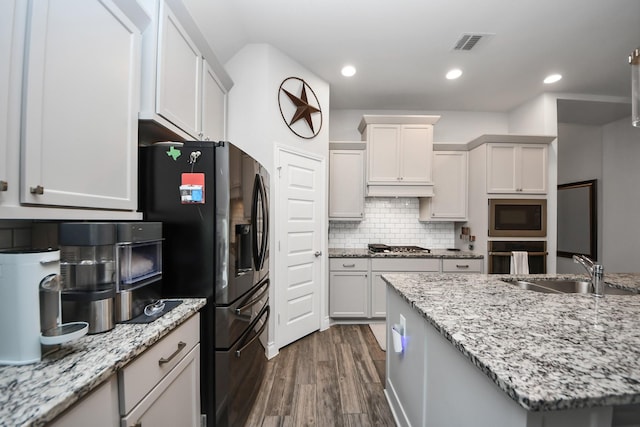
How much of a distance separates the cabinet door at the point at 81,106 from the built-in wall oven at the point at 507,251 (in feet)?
12.2

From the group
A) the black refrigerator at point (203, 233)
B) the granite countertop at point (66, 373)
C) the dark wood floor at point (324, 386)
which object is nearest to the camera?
the granite countertop at point (66, 373)

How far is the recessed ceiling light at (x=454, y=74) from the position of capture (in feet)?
10.1

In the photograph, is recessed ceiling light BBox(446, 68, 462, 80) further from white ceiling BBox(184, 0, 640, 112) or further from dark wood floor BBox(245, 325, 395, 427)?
dark wood floor BBox(245, 325, 395, 427)

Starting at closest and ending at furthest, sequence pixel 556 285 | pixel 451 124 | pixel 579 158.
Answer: pixel 556 285 < pixel 451 124 < pixel 579 158

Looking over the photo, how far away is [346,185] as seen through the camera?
3.64 meters

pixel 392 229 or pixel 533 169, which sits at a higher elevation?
pixel 533 169

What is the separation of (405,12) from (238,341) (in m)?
2.77

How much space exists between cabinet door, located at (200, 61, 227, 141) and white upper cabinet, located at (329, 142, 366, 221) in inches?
60.0

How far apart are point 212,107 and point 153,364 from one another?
6.43ft

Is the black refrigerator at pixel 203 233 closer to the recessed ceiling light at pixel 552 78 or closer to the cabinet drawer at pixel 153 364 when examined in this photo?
the cabinet drawer at pixel 153 364

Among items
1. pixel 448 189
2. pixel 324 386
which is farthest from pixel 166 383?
pixel 448 189

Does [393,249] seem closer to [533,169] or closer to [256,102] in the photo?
[533,169]

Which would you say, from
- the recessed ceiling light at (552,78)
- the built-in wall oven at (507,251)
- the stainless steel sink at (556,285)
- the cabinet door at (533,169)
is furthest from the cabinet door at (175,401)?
the recessed ceiling light at (552,78)

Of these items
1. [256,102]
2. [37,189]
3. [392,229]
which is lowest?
[392,229]
